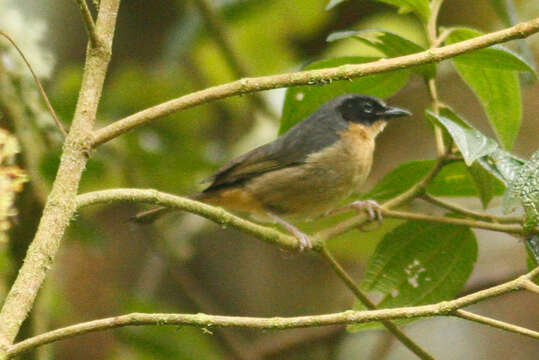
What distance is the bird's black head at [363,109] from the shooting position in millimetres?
4051

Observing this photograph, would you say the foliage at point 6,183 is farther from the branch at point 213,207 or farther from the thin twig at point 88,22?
the thin twig at point 88,22

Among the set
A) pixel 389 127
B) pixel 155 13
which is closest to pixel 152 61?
pixel 155 13

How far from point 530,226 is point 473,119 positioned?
3.71 meters

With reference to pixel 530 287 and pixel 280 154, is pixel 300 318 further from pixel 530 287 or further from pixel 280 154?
pixel 280 154

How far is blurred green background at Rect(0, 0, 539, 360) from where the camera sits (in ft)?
13.0

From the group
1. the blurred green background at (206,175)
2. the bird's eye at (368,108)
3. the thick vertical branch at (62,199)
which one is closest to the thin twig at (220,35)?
the blurred green background at (206,175)

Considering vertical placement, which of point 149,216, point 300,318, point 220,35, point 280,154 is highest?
point 220,35

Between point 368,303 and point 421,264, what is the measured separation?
377mm

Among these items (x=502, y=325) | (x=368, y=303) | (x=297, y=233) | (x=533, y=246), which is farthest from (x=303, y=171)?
(x=502, y=325)

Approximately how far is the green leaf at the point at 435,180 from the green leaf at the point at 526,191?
623 mm

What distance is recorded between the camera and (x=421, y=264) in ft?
8.13

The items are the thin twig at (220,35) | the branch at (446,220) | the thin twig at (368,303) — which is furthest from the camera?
the thin twig at (220,35)

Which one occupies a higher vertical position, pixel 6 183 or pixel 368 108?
pixel 368 108

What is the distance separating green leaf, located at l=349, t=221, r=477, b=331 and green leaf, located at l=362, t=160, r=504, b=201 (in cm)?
19
